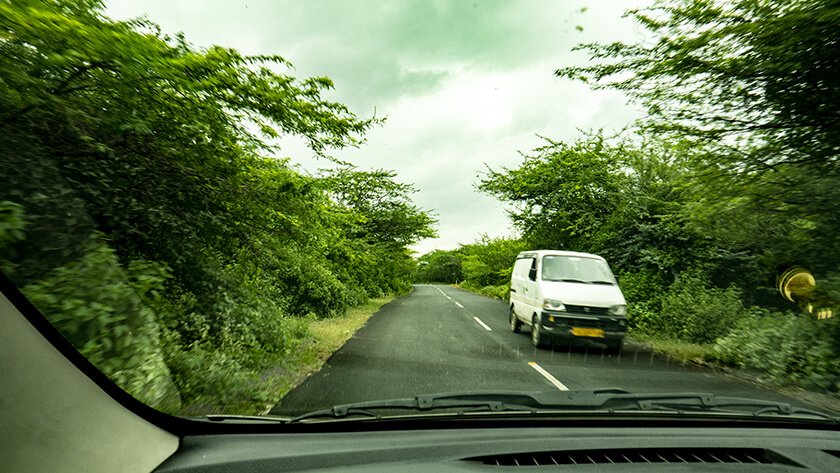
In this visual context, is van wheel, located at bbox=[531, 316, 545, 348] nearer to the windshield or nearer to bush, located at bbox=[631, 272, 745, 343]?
the windshield

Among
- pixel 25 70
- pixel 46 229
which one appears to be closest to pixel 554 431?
pixel 46 229

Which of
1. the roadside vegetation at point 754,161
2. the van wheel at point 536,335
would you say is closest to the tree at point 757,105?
the roadside vegetation at point 754,161

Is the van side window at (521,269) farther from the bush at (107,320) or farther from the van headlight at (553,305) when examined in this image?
the bush at (107,320)

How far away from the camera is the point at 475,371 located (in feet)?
21.3

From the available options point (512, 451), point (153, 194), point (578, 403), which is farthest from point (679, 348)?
point (153, 194)

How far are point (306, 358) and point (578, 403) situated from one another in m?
5.35

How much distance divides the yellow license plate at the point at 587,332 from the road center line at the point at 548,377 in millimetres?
1475

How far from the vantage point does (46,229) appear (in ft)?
10.6

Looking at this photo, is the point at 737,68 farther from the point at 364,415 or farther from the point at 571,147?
the point at 571,147

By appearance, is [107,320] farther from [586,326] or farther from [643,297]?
[643,297]

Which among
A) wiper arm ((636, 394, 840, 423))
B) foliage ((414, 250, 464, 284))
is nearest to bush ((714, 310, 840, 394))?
wiper arm ((636, 394, 840, 423))

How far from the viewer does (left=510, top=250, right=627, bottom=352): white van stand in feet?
28.6

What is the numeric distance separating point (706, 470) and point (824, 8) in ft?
17.5

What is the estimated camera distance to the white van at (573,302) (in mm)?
8703
